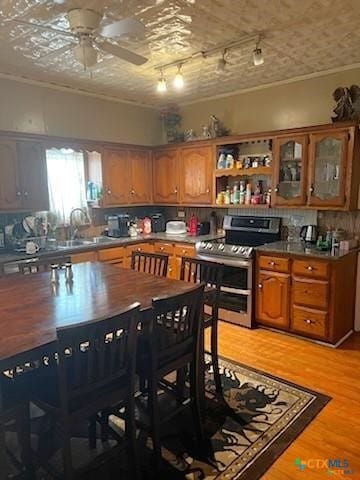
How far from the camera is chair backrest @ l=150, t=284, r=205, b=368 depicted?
183 centimetres

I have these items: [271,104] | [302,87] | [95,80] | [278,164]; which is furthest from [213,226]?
[95,80]

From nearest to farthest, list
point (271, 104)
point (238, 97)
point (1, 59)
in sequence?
point (1, 59), point (271, 104), point (238, 97)

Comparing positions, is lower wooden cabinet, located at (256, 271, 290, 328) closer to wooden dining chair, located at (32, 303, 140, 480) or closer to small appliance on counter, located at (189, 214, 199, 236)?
small appliance on counter, located at (189, 214, 199, 236)

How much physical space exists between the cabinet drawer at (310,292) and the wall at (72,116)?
3.11 m

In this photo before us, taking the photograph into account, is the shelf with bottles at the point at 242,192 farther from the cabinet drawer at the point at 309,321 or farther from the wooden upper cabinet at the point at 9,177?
the wooden upper cabinet at the point at 9,177

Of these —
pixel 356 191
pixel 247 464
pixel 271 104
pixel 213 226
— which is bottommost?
pixel 247 464

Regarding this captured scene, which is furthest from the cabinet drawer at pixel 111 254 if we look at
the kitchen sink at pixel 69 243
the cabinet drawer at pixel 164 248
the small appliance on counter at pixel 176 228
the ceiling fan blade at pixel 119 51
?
the ceiling fan blade at pixel 119 51

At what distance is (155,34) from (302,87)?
201 cm

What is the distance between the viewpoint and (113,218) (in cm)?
489

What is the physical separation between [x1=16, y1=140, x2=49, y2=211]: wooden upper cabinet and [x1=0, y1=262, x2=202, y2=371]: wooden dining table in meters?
1.33

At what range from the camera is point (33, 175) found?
3943 millimetres

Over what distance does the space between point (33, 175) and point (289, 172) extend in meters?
2.84

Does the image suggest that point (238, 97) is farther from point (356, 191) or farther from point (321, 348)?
point (321, 348)

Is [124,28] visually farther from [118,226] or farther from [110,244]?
[118,226]
